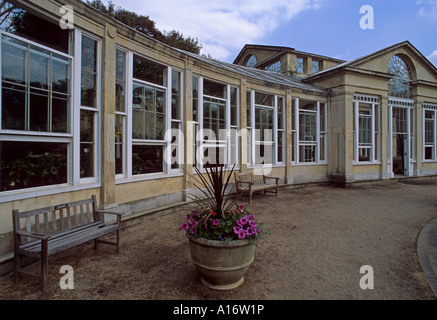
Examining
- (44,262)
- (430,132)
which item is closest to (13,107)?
(44,262)

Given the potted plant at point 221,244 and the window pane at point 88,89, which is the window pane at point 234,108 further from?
the potted plant at point 221,244

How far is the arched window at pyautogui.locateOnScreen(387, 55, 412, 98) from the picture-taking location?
534 inches

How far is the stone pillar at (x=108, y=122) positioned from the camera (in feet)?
16.1

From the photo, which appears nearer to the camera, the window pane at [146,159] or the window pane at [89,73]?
the window pane at [89,73]

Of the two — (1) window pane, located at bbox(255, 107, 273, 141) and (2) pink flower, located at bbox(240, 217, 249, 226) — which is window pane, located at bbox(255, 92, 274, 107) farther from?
(2) pink flower, located at bbox(240, 217, 249, 226)

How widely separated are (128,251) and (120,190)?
1653 mm

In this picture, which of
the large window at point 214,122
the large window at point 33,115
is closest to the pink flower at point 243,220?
the large window at point 33,115

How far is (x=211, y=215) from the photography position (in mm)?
2953

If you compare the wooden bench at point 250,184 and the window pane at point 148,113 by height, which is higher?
the window pane at point 148,113

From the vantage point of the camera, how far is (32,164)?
12.9 feet

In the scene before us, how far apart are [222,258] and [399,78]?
618 inches

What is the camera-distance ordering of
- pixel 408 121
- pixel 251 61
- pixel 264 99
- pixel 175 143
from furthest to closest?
pixel 251 61 → pixel 408 121 → pixel 264 99 → pixel 175 143

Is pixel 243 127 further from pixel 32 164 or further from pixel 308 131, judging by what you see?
pixel 32 164
